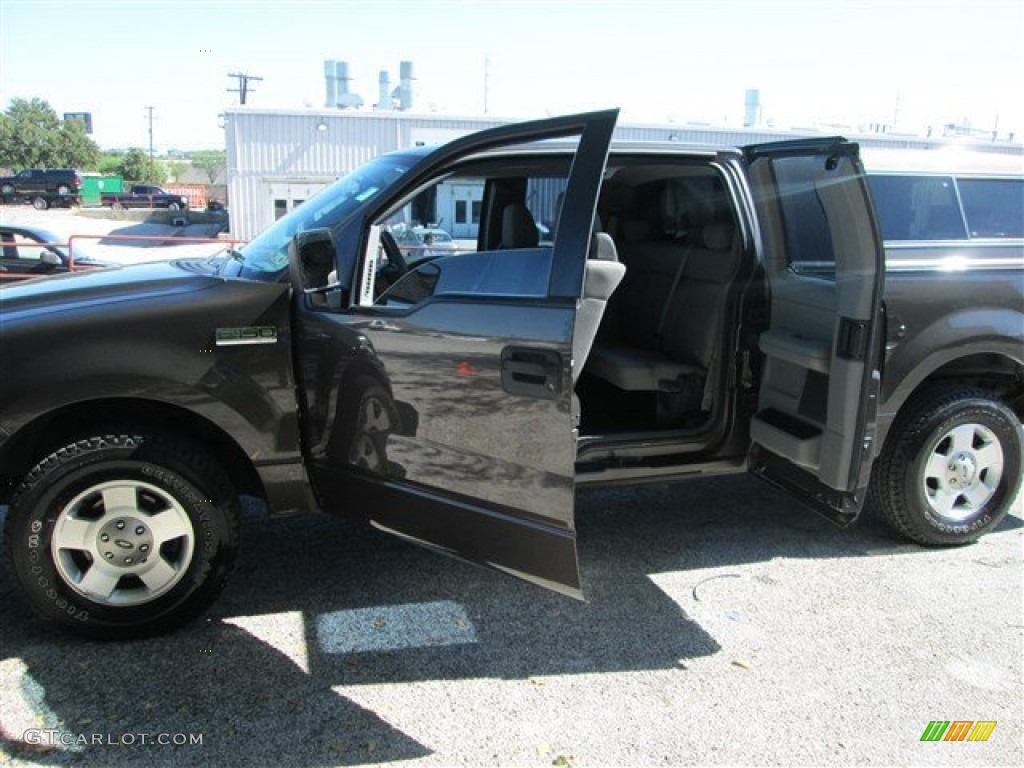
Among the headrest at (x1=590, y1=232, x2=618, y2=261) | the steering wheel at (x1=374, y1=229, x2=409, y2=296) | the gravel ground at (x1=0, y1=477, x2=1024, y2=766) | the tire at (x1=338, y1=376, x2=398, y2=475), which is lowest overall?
the gravel ground at (x1=0, y1=477, x2=1024, y2=766)

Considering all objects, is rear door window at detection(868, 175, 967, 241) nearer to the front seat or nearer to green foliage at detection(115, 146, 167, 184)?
the front seat

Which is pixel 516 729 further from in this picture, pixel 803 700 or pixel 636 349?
pixel 636 349

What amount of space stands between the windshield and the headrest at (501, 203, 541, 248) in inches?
23.4

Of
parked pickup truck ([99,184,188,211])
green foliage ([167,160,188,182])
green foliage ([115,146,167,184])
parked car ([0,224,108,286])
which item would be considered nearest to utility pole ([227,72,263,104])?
parked pickup truck ([99,184,188,211])

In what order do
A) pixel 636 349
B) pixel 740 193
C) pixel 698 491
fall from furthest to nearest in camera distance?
pixel 698 491
pixel 636 349
pixel 740 193

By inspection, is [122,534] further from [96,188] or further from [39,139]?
[39,139]

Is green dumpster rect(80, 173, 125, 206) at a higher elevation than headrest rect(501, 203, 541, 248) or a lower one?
higher

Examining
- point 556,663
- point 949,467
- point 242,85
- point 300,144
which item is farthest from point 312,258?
point 242,85

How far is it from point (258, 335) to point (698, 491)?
2.99 metres

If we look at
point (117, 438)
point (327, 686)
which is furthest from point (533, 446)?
point (117, 438)

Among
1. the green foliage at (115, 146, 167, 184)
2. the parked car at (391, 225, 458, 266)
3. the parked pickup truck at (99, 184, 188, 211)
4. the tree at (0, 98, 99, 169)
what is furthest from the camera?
the green foliage at (115, 146, 167, 184)

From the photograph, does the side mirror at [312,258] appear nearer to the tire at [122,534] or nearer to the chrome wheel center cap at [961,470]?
the tire at [122,534]

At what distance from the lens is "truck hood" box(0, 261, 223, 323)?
3037 mm

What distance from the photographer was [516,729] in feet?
9.12
